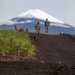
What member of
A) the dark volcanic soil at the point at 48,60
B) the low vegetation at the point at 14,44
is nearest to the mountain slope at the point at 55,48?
the dark volcanic soil at the point at 48,60

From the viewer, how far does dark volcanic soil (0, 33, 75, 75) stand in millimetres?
22062

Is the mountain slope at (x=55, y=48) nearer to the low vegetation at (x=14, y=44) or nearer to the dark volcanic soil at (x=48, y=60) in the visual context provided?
the dark volcanic soil at (x=48, y=60)

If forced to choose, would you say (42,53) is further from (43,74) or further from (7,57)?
(43,74)

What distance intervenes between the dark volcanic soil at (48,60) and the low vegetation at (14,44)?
0.88 meters

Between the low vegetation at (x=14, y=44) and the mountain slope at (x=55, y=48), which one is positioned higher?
the low vegetation at (x=14, y=44)

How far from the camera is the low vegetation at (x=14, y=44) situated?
29.4 metres

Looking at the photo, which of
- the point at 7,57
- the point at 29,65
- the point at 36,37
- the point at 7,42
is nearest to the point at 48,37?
the point at 36,37

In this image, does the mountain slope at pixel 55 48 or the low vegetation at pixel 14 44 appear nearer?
the low vegetation at pixel 14 44

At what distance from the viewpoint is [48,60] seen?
95.2ft

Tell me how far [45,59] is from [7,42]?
3176 millimetres

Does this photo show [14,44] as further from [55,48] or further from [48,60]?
[55,48]

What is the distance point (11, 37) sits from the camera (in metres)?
31.1

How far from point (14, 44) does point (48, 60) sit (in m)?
2.97

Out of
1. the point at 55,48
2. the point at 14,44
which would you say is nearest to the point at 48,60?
the point at 14,44
